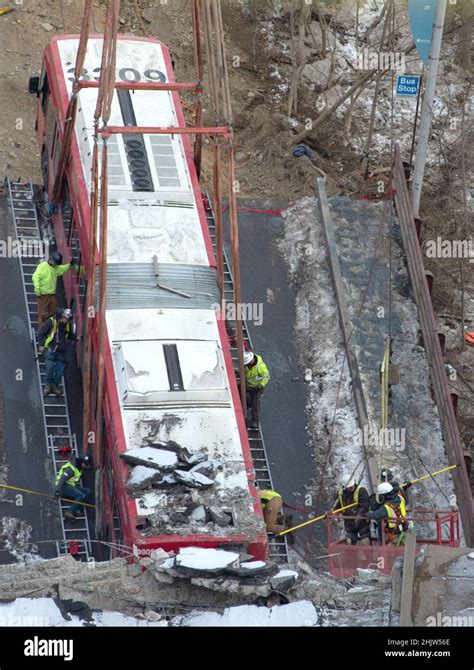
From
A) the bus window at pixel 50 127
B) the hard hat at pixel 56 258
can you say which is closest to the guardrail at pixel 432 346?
the bus window at pixel 50 127

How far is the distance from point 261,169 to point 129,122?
638 centimetres

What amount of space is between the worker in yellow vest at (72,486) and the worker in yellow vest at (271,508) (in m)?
2.79

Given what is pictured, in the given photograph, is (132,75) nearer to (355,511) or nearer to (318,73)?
(318,73)

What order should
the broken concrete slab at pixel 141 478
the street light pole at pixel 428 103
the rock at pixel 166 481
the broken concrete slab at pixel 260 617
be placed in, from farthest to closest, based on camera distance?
the street light pole at pixel 428 103, the rock at pixel 166 481, the broken concrete slab at pixel 141 478, the broken concrete slab at pixel 260 617

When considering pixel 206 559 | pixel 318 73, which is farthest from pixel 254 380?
pixel 318 73

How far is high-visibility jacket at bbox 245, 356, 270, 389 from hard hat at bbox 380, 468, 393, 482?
8.06ft

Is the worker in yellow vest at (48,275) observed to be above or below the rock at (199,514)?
above

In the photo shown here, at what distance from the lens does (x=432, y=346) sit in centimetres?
3288

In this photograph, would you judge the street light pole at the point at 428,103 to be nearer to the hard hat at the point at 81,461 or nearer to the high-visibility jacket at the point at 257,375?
the high-visibility jacket at the point at 257,375

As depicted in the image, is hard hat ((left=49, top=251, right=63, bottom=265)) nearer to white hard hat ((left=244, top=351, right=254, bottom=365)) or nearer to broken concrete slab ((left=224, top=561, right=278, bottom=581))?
white hard hat ((left=244, top=351, right=254, bottom=365))

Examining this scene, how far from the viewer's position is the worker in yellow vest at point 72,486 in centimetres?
2848

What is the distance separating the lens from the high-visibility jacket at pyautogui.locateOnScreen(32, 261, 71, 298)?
3072 centimetres

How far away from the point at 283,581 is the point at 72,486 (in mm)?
5088
